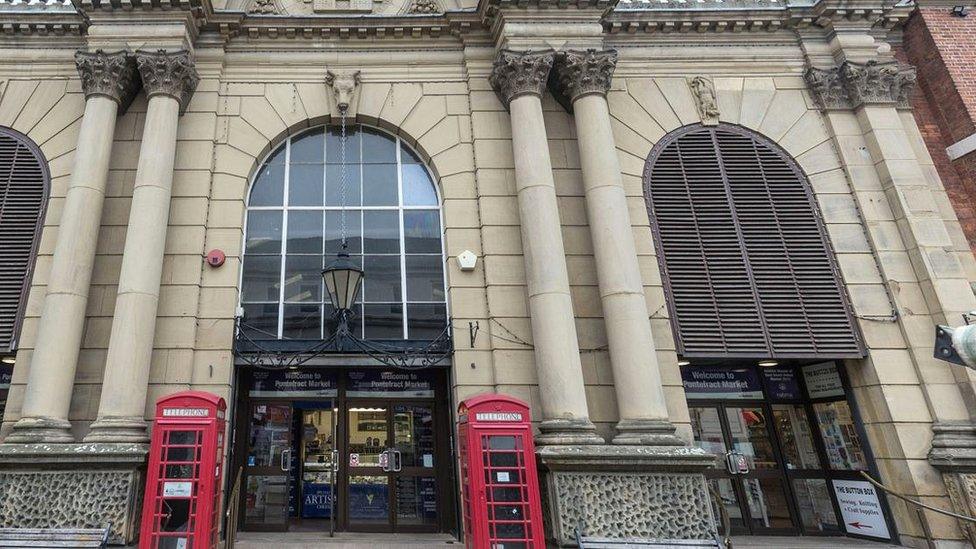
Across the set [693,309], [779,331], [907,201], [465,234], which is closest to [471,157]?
[465,234]

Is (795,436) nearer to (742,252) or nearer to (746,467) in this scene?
(746,467)

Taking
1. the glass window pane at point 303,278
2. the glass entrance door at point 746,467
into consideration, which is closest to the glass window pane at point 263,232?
the glass window pane at point 303,278

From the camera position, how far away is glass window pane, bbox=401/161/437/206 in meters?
11.3

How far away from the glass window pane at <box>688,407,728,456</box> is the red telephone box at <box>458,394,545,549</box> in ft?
15.7

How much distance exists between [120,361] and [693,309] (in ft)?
33.4

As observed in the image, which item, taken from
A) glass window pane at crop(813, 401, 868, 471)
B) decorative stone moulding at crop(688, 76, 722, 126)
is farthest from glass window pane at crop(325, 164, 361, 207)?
glass window pane at crop(813, 401, 868, 471)

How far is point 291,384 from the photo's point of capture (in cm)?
A: 1034

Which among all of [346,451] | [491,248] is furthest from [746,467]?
[346,451]

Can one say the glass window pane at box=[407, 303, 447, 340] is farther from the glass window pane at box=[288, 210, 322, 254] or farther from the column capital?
the column capital

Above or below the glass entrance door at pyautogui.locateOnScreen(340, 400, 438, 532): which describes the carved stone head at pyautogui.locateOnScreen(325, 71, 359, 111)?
above

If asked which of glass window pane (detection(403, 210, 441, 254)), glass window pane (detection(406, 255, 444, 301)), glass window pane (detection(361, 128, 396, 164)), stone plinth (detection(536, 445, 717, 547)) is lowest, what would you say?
stone plinth (detection(536, 445, 717, 547))

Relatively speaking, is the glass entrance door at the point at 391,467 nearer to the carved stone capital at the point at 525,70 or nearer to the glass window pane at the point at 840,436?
the carved stone capital at the point at 525,70

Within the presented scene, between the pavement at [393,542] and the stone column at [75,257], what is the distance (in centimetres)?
344

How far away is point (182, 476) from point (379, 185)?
651cm
